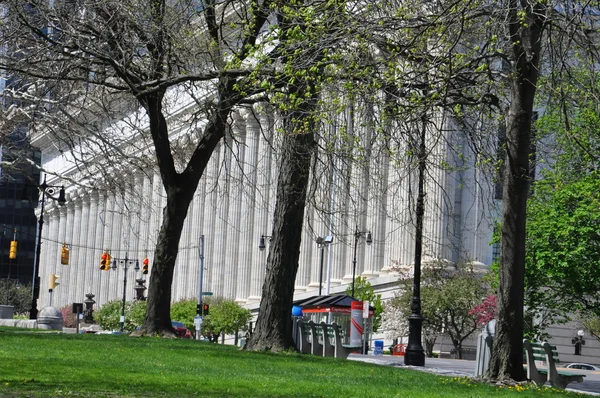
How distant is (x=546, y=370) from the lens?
23.5 meters

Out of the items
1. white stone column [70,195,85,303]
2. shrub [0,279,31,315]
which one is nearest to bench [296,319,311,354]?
shrub [0,279,31,315]

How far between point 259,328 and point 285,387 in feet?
35.0

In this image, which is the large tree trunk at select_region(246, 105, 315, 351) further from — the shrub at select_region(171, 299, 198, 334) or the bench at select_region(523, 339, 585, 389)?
the shrub at select_region(171, 299, 198, 334)

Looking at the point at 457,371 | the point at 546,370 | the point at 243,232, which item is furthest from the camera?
the point at 243,232

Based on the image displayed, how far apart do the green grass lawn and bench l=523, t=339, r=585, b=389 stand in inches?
94.0

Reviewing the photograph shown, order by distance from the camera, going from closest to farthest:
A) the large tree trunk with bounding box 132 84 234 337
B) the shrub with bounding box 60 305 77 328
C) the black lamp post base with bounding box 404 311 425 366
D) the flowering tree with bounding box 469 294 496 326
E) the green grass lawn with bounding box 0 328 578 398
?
the green grass lawn with bounding box 0 328 578 398, the large tree trunk with bounding box 132 84 234 337, the black lamp post base with bounding box 404 311 425 366, the flowering tree with bounding box 469 294 496 326, the shrub with bounding box 60 305 77 328

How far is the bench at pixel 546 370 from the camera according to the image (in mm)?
22625

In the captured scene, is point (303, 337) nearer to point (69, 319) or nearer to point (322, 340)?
point (322, 340)

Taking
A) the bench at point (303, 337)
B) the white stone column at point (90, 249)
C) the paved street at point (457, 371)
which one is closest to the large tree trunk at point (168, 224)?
the bench at point (303, 337)

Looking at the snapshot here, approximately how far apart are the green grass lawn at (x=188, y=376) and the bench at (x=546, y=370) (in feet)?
7.83

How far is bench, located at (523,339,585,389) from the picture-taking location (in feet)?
74.2

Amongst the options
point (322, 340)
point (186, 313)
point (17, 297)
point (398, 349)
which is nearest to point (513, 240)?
point (322, 340)

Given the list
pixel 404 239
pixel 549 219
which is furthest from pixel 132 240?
pixel 549 219

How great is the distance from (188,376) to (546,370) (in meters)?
9.06
